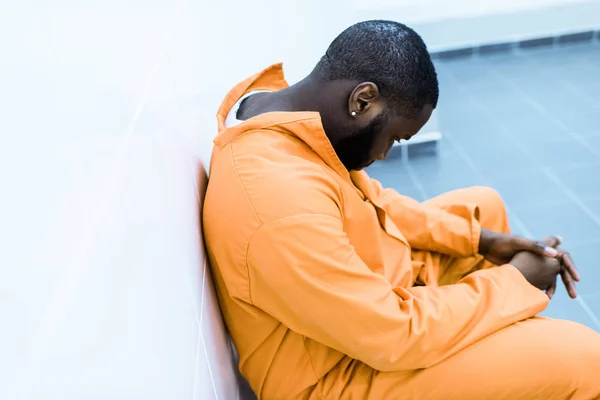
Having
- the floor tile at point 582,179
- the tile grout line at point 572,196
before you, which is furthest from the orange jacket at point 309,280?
the floor tile at point 582,179

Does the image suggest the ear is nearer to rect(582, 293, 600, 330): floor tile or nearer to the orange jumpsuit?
the orange jumpsuit

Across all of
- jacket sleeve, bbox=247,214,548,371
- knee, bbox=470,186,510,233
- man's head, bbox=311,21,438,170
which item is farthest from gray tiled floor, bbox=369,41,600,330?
man's head, bbox=311,21,438,170

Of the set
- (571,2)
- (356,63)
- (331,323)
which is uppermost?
(356,63)

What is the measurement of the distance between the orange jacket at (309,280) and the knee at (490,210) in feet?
1.22

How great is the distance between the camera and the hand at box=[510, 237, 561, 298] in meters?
1.35

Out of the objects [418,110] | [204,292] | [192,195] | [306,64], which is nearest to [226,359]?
[204,292]

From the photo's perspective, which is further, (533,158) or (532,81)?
(532,81)

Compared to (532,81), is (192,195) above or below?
above

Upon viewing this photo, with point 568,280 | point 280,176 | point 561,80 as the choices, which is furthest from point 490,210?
point 561,80

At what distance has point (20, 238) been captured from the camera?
481 mm

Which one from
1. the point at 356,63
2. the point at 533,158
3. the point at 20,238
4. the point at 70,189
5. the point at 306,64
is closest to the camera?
the point at 20,238

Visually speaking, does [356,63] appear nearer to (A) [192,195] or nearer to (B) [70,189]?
(A) [192,195]

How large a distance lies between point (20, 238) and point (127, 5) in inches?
18.8

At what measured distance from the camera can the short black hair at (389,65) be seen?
1.12 m
